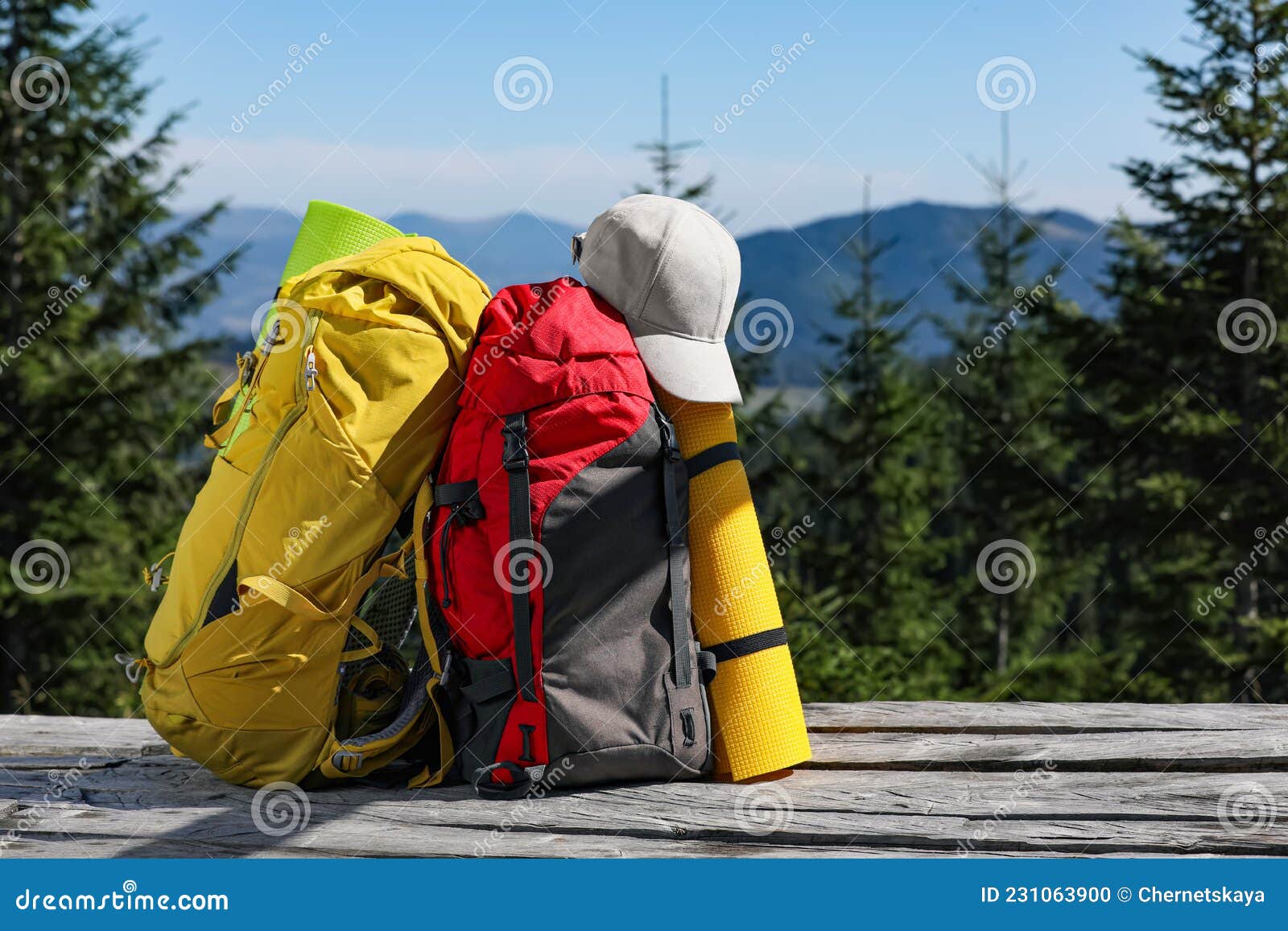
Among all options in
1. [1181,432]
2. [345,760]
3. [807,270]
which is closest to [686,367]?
[345,760]

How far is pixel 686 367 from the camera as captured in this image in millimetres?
2707

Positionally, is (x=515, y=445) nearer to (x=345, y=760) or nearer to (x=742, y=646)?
(x=742, y=646)

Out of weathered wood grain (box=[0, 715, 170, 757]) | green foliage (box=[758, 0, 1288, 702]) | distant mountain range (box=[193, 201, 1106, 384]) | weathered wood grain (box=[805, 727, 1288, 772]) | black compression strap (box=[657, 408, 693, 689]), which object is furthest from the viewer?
green foliage (box=[758, 0, 1288, 702])

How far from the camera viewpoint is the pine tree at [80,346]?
11.8m


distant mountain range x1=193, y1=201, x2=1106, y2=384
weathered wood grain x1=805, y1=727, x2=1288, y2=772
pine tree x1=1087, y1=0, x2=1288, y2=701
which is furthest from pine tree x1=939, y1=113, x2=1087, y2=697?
weathered wood grain x1=805, y1=727, x2=1288, y2=772

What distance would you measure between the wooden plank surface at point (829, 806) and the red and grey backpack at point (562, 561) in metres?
0.18

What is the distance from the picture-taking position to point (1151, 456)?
508 inches

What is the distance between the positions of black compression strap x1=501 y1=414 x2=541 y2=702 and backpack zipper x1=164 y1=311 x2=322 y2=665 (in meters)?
0.53

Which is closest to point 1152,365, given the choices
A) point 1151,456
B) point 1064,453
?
point 1151,456

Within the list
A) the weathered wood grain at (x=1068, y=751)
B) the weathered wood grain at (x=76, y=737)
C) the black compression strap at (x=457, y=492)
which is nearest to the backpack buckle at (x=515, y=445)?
the black compression strap at (x=457, y=492)

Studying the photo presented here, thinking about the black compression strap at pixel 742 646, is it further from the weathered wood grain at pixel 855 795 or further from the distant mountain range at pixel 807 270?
the distant mountain range at pixel 807 270

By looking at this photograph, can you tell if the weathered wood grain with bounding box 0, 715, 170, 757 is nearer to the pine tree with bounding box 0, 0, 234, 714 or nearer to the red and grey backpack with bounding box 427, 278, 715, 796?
the red and grey backpack with bounding box 427, 278, 715, 796

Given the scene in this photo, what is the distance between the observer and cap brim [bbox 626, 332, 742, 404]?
2674 mm

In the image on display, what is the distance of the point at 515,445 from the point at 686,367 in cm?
50
